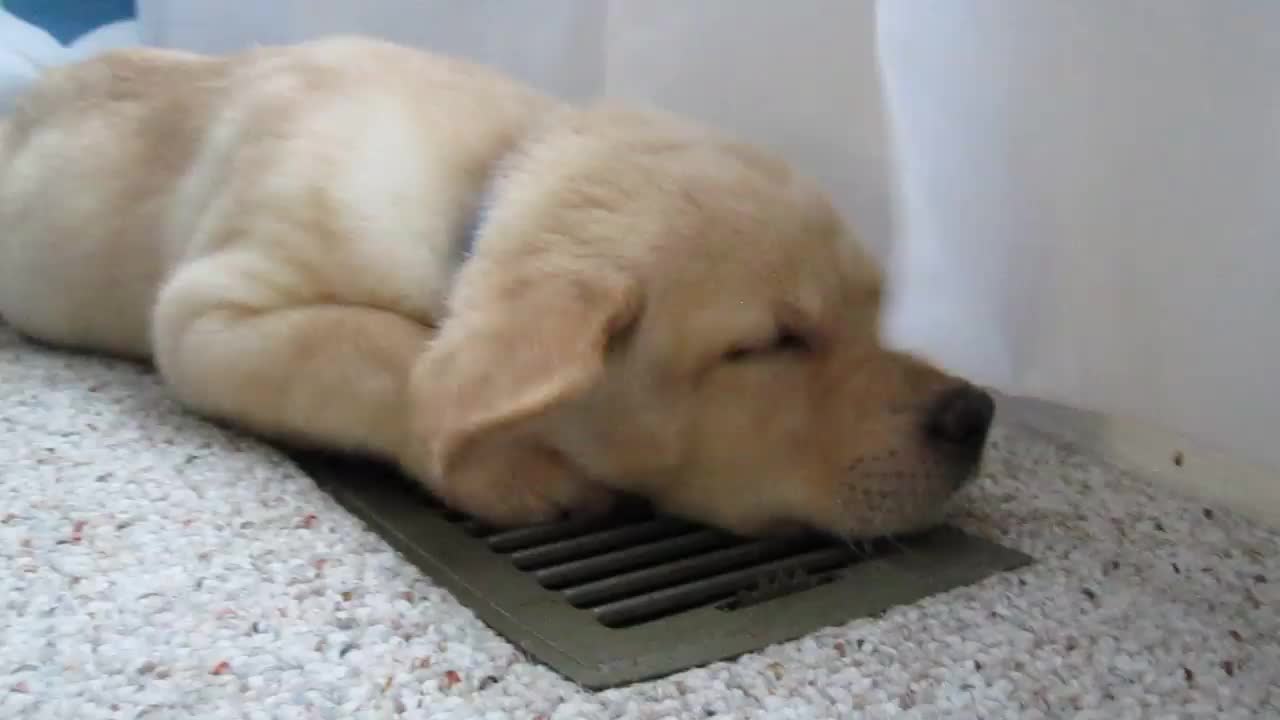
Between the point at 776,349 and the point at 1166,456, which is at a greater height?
the point at 776,349

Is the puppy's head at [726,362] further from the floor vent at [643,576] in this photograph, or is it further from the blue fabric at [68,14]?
the blue fabric at [68,14]

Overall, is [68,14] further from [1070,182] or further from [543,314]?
[1070,182]

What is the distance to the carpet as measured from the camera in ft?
3.14

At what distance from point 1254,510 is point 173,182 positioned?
1.41 m

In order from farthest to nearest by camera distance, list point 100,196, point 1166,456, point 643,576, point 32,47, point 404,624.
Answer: point 32,47
point 100,196
point 1166,456
point 643,576
point 404,624

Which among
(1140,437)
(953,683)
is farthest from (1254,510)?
(953,683)

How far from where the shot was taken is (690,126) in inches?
56.9

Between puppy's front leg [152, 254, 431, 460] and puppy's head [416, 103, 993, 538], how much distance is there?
159mm

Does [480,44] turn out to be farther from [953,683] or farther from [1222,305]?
[953,683]

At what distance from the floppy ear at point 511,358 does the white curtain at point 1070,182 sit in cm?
40

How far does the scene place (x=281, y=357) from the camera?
4.61 ft

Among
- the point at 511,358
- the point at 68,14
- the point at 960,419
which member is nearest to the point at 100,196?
the point at 511,358

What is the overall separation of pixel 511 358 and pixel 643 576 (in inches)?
9.9

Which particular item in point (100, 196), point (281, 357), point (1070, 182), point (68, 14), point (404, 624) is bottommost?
point (404, 624)
